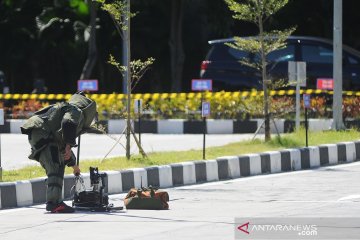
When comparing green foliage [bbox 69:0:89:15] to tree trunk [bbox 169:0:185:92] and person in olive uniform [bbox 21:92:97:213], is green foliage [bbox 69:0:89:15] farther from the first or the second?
person in olive uniform [bbox 21:92:97:213]

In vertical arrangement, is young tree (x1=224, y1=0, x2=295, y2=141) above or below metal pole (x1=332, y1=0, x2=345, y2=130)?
above

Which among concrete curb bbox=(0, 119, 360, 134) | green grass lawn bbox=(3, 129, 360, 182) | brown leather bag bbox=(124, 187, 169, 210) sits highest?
concrete curb bbox=(0, 119, 360, 134)

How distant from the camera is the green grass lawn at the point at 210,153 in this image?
17.7 meters

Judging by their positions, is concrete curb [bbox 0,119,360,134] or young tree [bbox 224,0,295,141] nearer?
young tree [bbox 224,0,295,141]

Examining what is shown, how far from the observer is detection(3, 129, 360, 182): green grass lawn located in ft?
58.0

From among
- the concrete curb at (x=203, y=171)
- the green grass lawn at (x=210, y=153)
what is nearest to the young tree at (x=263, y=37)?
the green grass lawn at (x=210, y=153)

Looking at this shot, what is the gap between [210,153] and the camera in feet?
67.7

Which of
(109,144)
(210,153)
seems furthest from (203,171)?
(109,144)

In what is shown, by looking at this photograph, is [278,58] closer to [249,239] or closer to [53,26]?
[53,26]

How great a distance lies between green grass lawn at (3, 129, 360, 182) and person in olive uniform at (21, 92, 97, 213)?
1881 mm

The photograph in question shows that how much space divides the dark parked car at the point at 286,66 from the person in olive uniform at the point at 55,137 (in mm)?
15993

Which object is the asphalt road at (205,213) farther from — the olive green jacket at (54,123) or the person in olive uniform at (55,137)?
the olive green jacket at (54,123)

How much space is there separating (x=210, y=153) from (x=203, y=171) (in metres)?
1.94

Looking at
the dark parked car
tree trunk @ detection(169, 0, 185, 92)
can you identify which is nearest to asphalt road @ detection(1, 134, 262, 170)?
the dark parked car
